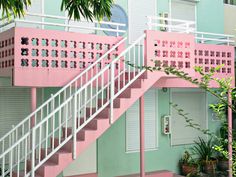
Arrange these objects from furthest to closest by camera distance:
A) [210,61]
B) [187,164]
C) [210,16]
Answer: [210,16], [187,164], [210,61]

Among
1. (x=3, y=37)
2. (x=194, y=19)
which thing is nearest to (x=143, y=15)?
(x=194, y=19)

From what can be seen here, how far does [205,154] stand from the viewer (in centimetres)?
1059

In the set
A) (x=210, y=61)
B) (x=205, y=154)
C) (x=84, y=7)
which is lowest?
(x=205, y=154)

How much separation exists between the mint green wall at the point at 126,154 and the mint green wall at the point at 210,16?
2616 millimetres

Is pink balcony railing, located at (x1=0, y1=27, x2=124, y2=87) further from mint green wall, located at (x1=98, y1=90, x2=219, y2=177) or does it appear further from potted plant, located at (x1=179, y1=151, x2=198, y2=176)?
potted plant, located at (x1=179, y1=151, x2=198, y2=176)

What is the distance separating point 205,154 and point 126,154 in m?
2.60

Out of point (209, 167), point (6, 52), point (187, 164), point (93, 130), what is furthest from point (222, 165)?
point (6, 52)

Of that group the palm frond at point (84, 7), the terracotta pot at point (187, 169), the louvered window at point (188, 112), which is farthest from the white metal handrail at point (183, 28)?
the terracotta pot at point (187, 169)

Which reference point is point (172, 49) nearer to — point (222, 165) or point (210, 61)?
point (210, 61)

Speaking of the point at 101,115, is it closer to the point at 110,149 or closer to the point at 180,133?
the point at 110,149

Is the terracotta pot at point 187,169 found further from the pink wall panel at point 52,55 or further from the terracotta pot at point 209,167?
the pink wall panel at point 52,55

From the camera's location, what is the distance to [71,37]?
23.5 ft

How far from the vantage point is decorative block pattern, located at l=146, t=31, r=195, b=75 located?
7531 millimetres

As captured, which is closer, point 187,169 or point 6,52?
point 6,52
